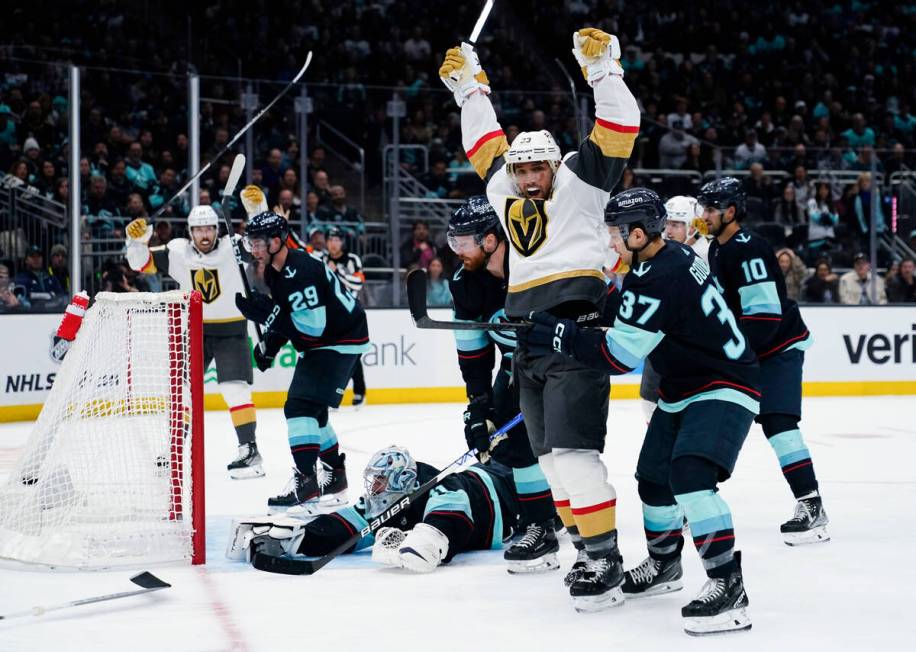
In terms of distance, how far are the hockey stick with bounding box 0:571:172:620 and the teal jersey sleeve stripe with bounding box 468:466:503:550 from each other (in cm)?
112

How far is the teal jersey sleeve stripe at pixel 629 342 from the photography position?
3.09 meters

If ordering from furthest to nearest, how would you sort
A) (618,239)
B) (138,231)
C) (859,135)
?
1. (859,135)
2. (138,231)
3. (618,239)

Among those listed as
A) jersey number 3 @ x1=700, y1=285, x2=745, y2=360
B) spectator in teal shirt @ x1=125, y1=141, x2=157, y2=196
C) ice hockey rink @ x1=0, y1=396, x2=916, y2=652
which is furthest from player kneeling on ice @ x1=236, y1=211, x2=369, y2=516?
spectator in teal shirt @ x1=125, y1=141, x2=157, y2=196

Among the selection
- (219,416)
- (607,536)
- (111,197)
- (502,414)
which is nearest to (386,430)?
(219,416)

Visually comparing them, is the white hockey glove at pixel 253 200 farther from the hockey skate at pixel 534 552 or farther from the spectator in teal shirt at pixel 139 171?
the spectator in teal shirt at pixel 139 171

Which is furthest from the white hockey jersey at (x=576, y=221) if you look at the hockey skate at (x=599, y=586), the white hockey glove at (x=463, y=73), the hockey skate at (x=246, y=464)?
the hockey skate at (x=246, y=464)

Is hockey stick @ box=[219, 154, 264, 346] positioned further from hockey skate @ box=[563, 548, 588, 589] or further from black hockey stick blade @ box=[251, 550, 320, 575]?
hockey skate @ box=[563, 548, 588, 589]

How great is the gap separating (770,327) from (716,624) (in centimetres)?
148

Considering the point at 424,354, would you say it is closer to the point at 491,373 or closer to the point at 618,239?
the point at 491,373

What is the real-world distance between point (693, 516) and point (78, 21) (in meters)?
10.9

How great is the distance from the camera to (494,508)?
4.11m

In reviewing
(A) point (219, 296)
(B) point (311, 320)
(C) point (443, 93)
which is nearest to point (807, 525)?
(B) point (311, 320)

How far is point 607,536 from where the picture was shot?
3.41 m

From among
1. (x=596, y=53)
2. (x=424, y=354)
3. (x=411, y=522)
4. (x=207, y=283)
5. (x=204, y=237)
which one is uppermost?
(x=596, y=53)
